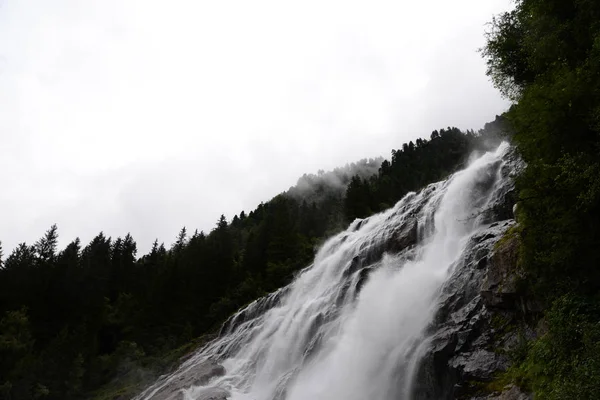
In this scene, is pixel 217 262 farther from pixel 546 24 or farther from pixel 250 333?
pixel 546 24

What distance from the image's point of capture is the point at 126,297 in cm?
5591

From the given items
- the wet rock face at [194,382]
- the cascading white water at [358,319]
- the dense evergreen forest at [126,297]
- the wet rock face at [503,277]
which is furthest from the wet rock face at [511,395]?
the dense evergreen forest at [126,297]

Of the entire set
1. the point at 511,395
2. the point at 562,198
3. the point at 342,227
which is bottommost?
the point at 511,395

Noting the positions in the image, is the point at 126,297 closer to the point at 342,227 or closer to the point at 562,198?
the point at 342,227

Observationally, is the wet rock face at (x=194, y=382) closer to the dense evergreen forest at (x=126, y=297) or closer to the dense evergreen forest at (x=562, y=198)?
the dense evergreen forest at (x=126, y=297)

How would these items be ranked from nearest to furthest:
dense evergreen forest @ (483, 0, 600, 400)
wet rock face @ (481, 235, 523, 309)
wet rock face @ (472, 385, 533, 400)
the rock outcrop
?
dense evergreen forest @ (483, 0, 600, 400) < wet rock face @ (472, 385, 533, 400) < the rock outcrop < wet rock face @ (481, 235, 523, 309)

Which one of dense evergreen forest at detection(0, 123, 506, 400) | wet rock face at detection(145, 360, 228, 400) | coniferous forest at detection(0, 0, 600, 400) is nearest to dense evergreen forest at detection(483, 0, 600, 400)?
coniferous forest at detection(0, 0, 600, 400)

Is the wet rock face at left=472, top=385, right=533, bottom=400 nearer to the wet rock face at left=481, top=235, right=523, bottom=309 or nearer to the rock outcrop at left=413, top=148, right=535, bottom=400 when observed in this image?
the rock outcrop at left=413, top=148, right=535, bottom=400

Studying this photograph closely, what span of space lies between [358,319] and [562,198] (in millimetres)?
12974

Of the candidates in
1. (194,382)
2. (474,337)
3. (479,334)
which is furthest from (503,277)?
(194,382)

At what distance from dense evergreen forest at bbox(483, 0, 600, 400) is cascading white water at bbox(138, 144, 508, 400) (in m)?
5.77

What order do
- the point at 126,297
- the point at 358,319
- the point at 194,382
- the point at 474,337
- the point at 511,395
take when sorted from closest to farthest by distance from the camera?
the point at 511,395, the point at 474,337, the point at 358,319, the point at 194,382, the point at 126,297

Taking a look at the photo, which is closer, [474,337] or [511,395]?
[511,395]

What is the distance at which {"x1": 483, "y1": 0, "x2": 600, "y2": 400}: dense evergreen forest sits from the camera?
11508mm
